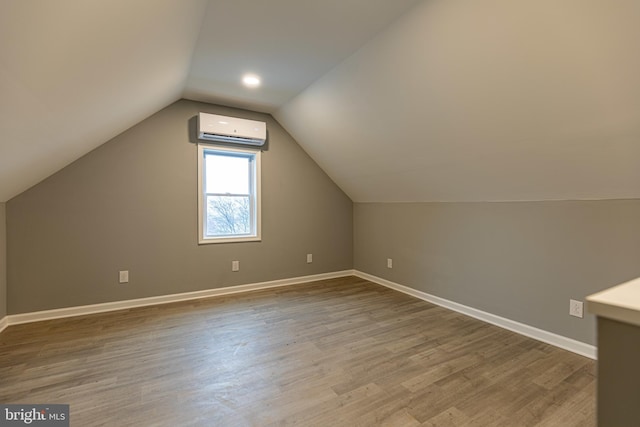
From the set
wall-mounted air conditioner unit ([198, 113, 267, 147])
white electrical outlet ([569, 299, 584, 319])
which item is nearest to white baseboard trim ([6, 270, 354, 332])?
wall-mounted air conditioner unit ([198, 113, 267, 147])

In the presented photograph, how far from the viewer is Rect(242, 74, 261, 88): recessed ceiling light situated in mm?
2889

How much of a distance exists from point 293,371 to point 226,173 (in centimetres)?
271

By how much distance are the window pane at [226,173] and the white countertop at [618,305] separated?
374cm

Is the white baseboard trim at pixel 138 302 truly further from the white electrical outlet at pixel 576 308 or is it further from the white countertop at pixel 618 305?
the white countertop at pixel 618 305

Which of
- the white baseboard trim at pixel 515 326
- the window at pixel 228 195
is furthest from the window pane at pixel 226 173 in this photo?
the white baseboard trim at pixel 515 326

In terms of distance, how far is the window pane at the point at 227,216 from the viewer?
12.4 feet

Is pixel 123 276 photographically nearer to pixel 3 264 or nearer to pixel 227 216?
pixel 3 264

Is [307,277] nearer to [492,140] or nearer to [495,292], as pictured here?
[495,292]

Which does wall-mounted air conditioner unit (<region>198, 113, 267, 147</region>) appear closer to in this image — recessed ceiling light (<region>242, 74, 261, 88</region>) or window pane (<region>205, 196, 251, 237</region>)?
recessed ceiling light (<region>242, 74, 261, 88</region>)

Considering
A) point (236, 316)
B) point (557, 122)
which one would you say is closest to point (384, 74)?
point (557, 122)

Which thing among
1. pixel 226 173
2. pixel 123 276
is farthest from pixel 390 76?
pixel 123 276

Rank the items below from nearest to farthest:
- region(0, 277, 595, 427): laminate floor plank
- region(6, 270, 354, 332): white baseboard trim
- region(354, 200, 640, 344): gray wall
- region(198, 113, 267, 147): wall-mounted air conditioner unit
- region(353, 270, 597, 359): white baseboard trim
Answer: region(0, 277, 595, 427): laminate floor plank → region(354, 200, 640, 344): gray wall → region(353, 270, 597, 359): white baseboard trim → region(6, 270, 354, 332): white baseboard trim → region(198, 113, 267, 147): wall-mounted air conditioner unit

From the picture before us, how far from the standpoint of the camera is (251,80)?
298 cm

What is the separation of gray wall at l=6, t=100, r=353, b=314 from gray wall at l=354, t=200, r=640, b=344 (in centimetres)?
164
